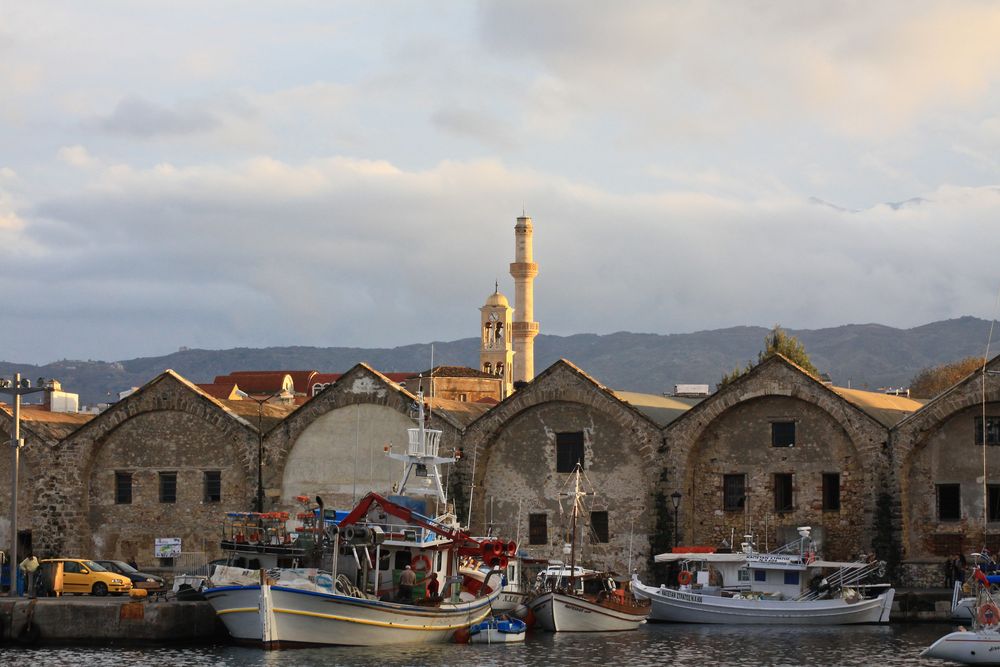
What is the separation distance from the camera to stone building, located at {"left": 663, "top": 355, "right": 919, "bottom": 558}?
181ft

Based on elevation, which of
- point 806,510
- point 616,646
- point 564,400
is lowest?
point 616,646

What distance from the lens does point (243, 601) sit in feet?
142

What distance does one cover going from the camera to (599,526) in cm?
5856

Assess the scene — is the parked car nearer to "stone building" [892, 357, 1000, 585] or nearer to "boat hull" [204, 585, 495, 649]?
"boat hull" [204, 585, 495, 649]

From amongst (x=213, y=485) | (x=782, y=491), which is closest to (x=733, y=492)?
(x=782, y=491)

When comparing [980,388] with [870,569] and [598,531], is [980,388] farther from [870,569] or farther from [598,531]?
[598,531]

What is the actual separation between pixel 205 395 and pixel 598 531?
17146mm

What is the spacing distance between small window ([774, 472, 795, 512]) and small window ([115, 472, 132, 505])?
2645cm

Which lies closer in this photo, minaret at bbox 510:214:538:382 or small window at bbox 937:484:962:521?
small window at bbox 937:484:962:521

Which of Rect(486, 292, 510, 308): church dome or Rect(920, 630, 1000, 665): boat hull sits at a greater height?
Rect(486, 292, 510, 308): church dome

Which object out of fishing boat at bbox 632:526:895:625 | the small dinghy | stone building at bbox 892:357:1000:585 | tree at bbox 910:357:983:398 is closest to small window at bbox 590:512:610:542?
fishing boat at bbox 632:526:895:625

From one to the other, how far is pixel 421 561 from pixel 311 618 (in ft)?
16.1

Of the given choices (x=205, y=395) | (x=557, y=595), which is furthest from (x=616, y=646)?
(x=205, y=395)

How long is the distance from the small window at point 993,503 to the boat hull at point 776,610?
5.31m
